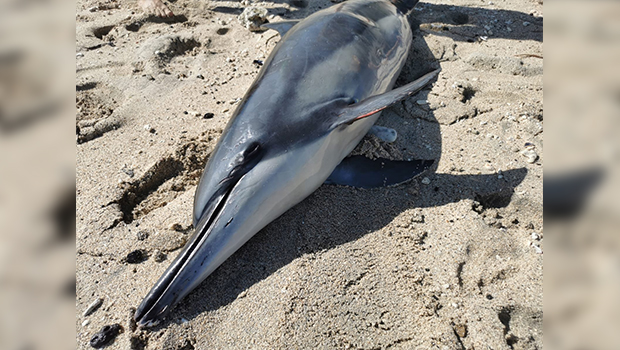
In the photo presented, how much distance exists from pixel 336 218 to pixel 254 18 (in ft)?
10.6

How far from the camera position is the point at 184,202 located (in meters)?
2.99

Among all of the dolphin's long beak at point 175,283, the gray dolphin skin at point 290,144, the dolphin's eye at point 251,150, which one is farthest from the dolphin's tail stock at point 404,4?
the dolphin's long beak at point 175,283

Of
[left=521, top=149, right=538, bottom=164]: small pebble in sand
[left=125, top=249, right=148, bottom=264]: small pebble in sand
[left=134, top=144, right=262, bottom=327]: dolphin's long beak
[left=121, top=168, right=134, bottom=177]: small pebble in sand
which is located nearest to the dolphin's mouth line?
[left=134, top=144, right=262, bottom=327]: dolphin's long beak

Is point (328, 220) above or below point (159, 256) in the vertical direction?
above

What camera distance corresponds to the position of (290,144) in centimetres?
274

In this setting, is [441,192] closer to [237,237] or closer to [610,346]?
[237,237]

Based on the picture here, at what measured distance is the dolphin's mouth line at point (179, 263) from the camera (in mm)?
2287

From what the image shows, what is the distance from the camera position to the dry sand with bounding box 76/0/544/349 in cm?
229

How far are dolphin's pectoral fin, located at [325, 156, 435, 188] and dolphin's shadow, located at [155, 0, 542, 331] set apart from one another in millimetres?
57

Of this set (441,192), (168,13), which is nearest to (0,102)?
(441,192)

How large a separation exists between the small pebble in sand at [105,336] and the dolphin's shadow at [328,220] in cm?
27

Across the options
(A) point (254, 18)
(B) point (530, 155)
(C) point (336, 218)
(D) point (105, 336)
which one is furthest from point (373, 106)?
(A) point (254, 18)

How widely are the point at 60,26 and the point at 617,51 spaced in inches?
38.7

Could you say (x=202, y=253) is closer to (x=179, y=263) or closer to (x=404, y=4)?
(x=179, y=263)
